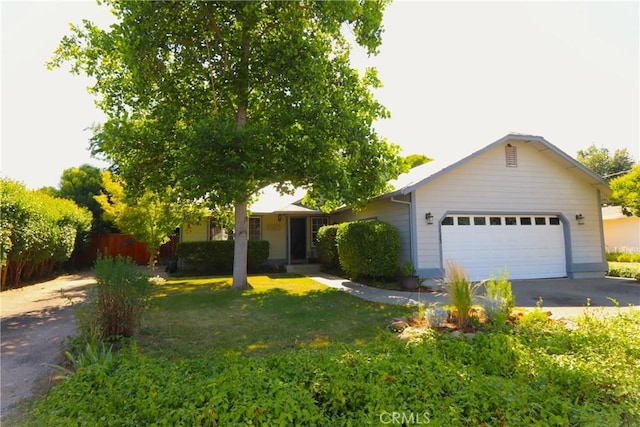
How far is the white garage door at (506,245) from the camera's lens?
1205cm

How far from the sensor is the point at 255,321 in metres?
Answer: 6.93

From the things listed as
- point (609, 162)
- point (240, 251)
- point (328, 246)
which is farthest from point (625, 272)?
point (609, 162)

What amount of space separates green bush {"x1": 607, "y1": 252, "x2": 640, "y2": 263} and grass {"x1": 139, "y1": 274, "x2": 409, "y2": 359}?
63.3 feet

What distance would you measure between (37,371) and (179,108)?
8.95 meters

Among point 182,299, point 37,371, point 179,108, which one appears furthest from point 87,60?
point 37,371

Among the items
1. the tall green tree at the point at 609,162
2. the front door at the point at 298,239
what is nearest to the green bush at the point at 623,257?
the front door at the point at 298,239

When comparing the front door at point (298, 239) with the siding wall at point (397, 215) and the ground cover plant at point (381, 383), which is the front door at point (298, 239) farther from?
the ground cover plant at point (381, 383)

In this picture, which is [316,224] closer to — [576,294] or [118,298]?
[576,294]

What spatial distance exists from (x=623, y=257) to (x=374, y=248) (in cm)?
1800

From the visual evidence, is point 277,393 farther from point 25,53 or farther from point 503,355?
point 25,53

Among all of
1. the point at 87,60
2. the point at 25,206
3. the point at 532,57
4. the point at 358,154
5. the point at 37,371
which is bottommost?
the point at 37,371

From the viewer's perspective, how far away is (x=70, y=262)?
18422 mm

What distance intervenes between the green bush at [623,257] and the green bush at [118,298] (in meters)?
24.8

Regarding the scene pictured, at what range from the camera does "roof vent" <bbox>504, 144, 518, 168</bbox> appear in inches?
502
